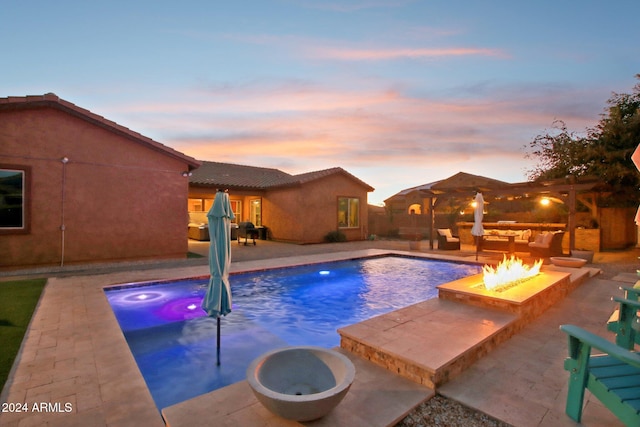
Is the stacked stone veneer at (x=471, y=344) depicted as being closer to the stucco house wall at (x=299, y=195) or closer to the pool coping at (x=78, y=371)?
the pool coping at (x=78, y=371)

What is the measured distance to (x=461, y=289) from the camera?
19.0 feet

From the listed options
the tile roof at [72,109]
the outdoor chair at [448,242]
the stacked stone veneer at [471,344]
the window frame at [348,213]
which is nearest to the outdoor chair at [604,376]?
the stacked stone veneer at [471,344]

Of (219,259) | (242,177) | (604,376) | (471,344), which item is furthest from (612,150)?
(242,177)

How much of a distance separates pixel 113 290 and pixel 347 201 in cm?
1416

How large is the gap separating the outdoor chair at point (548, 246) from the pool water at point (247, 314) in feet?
10.4

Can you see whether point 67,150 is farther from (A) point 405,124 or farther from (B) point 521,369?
(A) point 405,124

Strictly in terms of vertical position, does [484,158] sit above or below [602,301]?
above

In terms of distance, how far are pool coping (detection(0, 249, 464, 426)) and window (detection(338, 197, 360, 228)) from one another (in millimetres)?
14378

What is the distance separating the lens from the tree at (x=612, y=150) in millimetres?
14312

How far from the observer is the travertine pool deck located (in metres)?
2.59

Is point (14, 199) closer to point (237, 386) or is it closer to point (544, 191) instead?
point (237, 386)

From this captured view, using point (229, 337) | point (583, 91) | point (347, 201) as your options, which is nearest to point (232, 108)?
point (347, 201)

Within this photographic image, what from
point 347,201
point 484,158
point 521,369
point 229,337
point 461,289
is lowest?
point 229,337

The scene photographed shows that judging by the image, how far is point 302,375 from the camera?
2.84 meters
